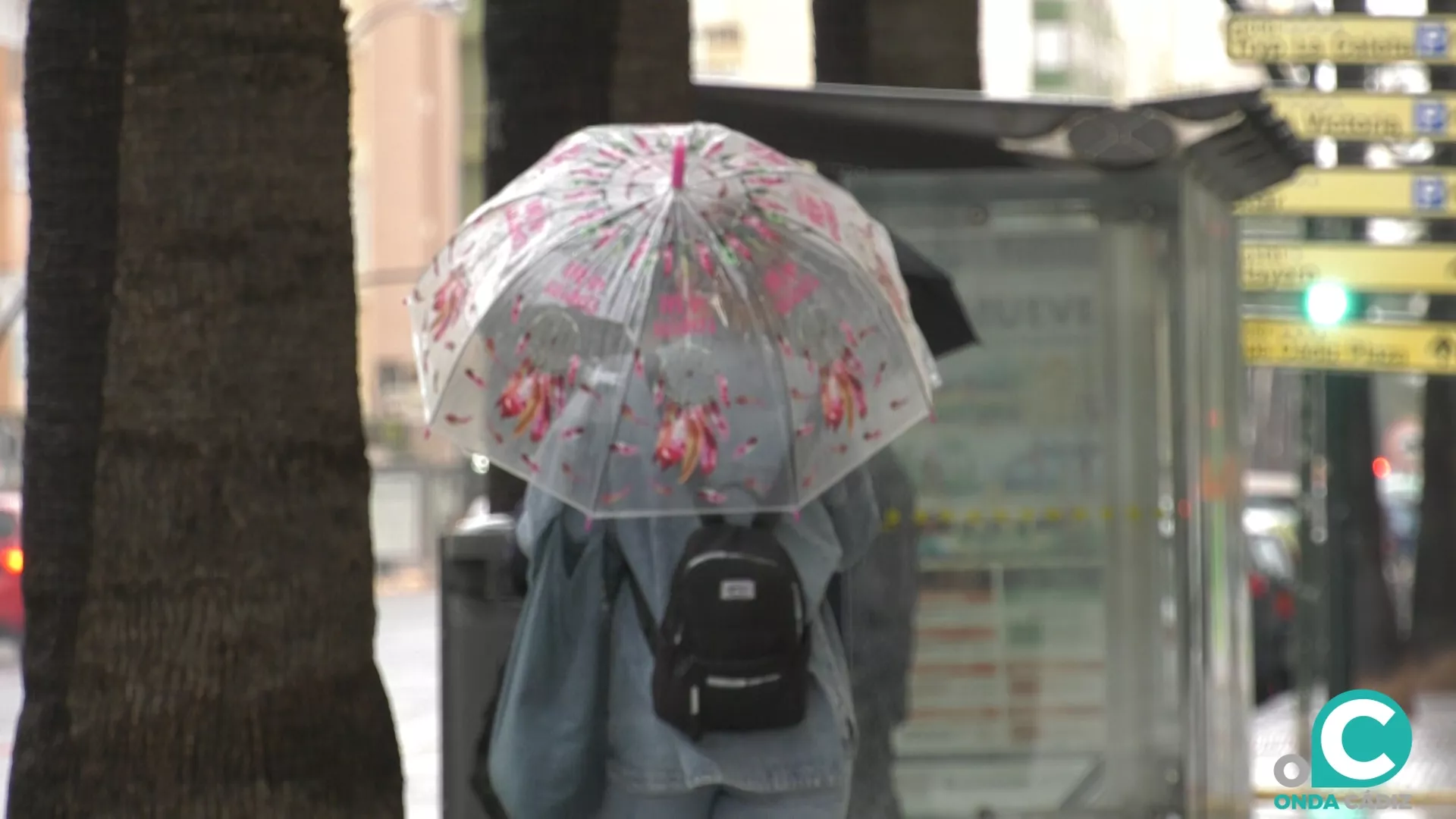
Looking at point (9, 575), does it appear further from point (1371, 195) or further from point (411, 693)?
point (1371, 195)

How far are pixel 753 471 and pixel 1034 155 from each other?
3.21 metres

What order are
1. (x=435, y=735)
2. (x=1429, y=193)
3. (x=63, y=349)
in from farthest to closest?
(x=435, y=735) → (x=1429, y=193) → (x=63, y=349)

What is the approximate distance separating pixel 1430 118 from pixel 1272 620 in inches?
243

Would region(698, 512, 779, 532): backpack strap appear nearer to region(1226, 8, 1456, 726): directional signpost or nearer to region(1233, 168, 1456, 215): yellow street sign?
region(1226, 8, 1456, 726): directional signpost

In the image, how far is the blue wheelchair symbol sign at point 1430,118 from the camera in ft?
44.4

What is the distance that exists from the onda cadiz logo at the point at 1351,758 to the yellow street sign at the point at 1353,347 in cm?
532

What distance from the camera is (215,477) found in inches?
200

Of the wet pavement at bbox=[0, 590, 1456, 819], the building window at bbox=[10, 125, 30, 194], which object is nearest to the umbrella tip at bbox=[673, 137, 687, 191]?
the wet pavement at bbox=[0, 590, 1456, 819]

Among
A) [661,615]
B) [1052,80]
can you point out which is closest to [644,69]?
[661,615]

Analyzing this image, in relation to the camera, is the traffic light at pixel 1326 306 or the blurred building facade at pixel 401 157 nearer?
the traffic light at pixel 1326 306

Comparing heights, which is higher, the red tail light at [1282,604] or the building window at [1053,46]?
the building window at [1053,46]

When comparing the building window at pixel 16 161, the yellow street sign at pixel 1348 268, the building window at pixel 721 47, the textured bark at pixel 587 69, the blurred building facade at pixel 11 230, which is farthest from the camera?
the building window at pixel 721 47

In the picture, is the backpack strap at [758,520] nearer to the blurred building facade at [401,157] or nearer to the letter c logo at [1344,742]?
the letter c logo at [1344,742]

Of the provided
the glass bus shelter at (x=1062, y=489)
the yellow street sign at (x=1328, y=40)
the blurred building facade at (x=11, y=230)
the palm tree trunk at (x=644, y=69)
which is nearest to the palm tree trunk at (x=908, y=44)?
the yellow street sign at (x=1328, y=40)
